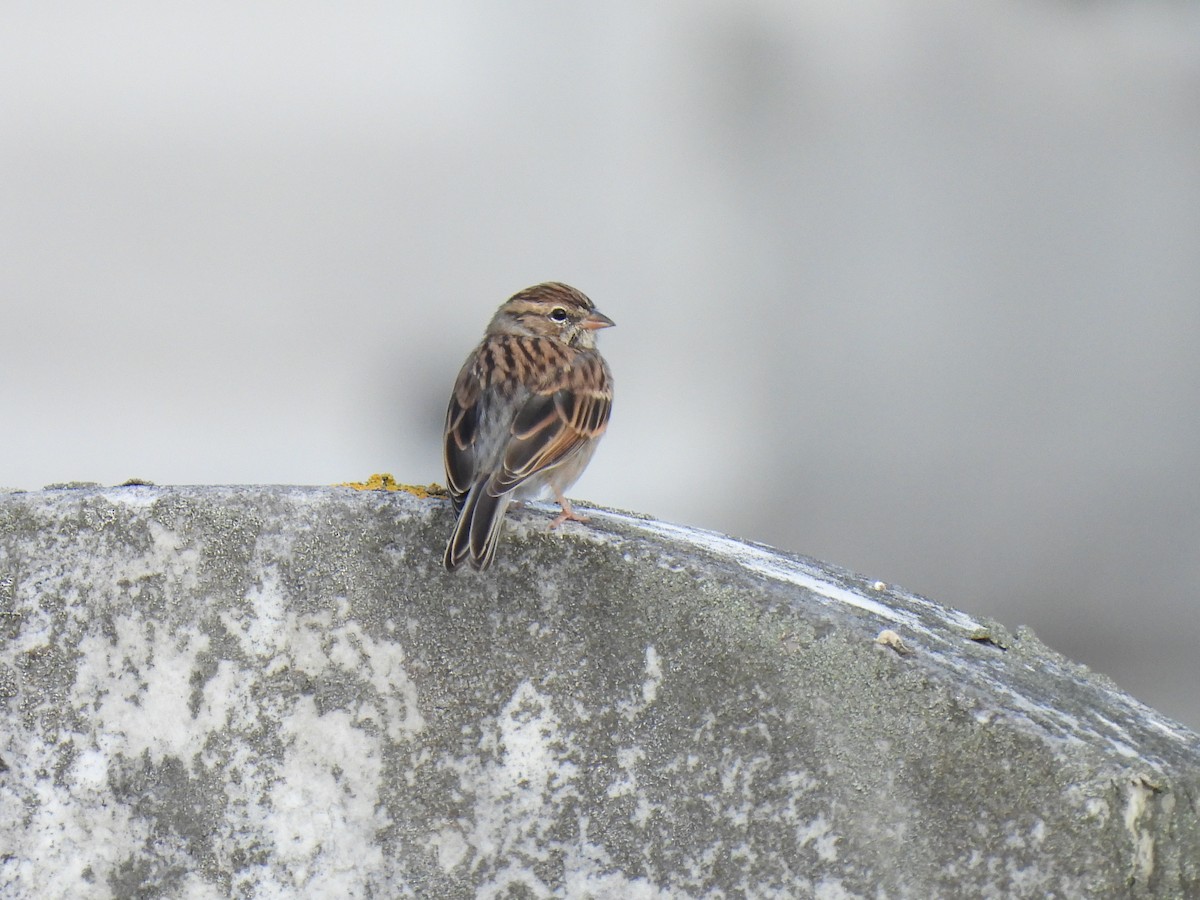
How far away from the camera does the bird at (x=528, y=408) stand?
10.8ft

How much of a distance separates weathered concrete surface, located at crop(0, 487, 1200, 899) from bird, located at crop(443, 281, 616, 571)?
30 centimetres

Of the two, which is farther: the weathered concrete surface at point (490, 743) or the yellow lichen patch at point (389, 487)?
the yellow lichen patch at point (389, 487)

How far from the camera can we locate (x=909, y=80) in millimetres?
8789

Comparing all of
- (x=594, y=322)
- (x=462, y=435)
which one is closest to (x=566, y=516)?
(x=462, y=435)

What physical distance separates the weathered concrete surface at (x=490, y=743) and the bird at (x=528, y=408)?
30cm

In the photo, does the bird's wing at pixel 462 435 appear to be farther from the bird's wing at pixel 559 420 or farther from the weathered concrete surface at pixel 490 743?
the weathered concrete surface at pixel 490 743

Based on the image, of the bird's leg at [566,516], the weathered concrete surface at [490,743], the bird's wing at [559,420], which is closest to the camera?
the weathered concrete surface at [490,743]

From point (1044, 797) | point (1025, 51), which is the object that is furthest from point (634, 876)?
point (1025, 51)

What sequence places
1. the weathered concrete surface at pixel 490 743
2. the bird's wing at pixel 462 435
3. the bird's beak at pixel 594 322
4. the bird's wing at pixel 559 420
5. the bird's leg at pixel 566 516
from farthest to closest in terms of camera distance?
1. the bird's beak at pixel 594 322
2. the bird's wing at pixel 559 420
3. the bird's wing at pixel 462 435
4. the bird's leg at pixel 566 516
5. the weathered concrete surface at pixel 490 743

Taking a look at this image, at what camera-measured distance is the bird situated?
3.29 m

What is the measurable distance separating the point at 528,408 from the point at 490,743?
4.60 ft

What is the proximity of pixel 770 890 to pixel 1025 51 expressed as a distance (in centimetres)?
733

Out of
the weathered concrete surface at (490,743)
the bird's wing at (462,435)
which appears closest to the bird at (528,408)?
the bird's wing at (462,435)

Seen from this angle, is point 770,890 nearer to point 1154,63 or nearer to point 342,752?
point 342,752
